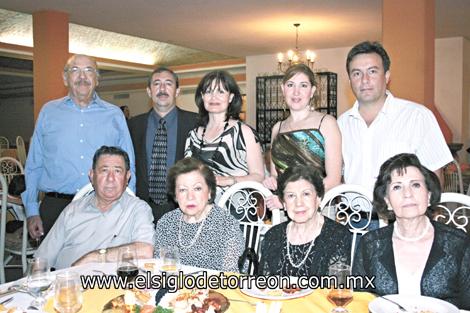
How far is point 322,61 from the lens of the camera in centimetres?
1100

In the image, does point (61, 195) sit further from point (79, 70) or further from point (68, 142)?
point (79, 70)

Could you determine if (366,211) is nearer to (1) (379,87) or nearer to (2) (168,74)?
(1) (379,87)

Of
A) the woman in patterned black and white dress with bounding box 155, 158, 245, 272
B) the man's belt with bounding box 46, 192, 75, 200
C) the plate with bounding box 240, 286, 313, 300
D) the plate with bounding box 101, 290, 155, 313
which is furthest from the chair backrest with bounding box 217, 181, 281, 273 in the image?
the man's belt with bounding box 46, 192, 75, 200

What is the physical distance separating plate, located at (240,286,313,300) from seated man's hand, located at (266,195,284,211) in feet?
2.69

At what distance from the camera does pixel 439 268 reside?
1882mm

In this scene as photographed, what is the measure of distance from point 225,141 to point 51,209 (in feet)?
4.46

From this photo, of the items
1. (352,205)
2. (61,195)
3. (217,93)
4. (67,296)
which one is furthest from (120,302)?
(61,195)

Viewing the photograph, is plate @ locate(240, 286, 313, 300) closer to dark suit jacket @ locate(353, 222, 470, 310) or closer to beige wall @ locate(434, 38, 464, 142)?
dark suit jacket @ locate(353, 222, 470, 310)

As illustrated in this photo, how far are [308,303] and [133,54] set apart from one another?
38.5ft

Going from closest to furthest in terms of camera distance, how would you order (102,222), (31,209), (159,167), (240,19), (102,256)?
(102,256), (102,222), (159,167), (31,209), (240,19)

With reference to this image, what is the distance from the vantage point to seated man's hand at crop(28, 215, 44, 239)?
11.0 ft

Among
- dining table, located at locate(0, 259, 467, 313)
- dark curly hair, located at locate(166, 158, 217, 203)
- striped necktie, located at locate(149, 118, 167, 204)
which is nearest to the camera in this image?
dining table, located at locate(0, 259, 467, 313)

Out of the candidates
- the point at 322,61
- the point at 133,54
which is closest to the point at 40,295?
the point at 322,61

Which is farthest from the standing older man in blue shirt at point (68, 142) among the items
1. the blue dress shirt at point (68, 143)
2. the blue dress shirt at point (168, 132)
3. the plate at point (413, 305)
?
the plate at point (413, 305)
